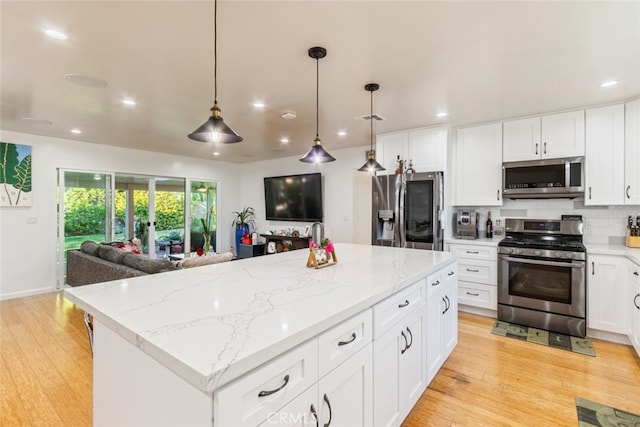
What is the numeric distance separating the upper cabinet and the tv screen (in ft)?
10.9

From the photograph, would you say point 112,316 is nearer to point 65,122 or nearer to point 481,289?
point 481,289

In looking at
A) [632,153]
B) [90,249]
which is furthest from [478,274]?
[90,249]

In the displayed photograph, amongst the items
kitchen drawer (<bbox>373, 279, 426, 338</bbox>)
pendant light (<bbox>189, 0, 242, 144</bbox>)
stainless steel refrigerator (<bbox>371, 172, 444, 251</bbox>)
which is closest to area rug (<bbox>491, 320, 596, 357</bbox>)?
stainless steel refrigerator (<bbox>371, 172, 444, 251</bbox>)

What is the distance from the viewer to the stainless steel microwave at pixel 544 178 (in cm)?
A: 343

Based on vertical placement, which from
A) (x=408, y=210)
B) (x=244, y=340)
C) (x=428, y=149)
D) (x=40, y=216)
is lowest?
(x=244, y=340)

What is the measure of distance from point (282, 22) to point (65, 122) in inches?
148

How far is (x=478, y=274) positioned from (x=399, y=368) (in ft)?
8.40

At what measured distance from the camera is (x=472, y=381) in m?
2.43

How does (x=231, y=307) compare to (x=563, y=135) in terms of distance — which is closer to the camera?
(x=231, y=307)

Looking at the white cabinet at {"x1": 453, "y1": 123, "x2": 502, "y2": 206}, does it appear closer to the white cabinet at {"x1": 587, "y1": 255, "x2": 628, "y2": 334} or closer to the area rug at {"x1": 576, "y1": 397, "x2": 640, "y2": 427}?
the white cabinet at {"x1": 587, "y1": 255, "x2": 628, "y2": 334}

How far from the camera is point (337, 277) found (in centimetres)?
187

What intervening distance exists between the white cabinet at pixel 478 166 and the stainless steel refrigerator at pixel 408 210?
1.44ft

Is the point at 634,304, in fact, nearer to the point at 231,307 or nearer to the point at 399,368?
the point at 399,368

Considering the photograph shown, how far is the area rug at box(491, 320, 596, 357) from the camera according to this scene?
3.01 meters
